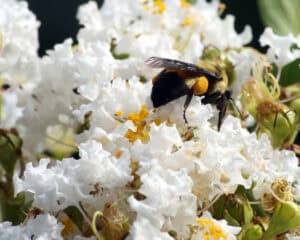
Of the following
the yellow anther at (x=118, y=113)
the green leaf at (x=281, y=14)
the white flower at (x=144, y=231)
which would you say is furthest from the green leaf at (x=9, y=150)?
the green leaf at (x=281, y=14)

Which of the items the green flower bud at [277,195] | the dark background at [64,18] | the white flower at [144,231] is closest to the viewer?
the white flower at [144,231]

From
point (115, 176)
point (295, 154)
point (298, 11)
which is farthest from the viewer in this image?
point (298, 11)

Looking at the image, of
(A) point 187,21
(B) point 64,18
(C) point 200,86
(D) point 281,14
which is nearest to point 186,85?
(C) point 200,86

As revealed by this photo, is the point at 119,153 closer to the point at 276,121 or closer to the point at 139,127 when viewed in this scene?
the point at 139,127

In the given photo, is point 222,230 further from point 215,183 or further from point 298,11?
point 298,11

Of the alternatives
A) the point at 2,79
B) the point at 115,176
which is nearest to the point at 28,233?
the point at 115,176

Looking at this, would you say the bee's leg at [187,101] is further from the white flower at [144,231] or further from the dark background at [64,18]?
the dark background at [64,18]

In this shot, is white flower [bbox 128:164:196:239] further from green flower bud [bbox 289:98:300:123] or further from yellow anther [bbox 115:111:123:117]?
green flower bud [bbox 289:98:300:123]

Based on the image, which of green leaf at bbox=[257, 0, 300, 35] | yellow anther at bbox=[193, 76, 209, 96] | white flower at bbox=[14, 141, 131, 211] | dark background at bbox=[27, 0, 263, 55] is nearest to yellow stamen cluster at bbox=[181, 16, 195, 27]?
green leaf at bbox=[257, 0, 300, 35]
